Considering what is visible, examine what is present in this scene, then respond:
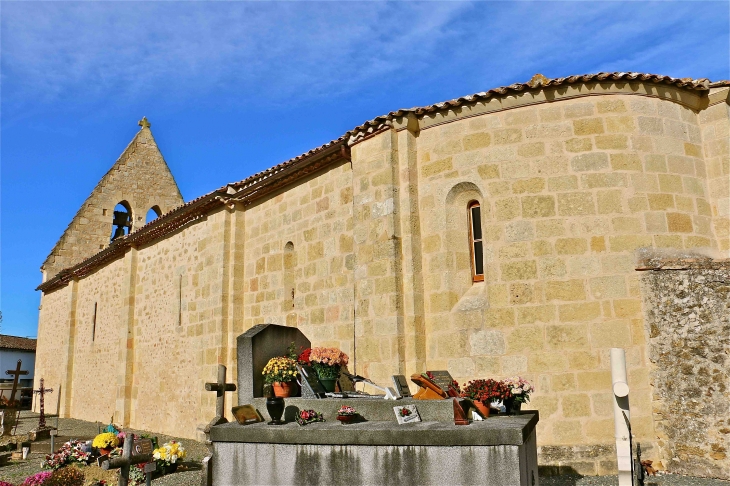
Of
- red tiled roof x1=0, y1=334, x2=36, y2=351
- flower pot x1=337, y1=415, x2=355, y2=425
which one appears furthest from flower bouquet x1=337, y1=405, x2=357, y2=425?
red tiled roof x1=0, y1=334, x2=36, y2=351

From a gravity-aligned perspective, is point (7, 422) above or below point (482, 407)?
below

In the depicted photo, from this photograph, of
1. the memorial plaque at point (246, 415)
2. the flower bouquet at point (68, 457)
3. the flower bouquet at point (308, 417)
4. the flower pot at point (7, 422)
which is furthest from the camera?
the flower pot at point (7, 422)

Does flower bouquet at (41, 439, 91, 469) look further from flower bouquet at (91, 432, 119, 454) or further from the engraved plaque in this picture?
the engraved plaque

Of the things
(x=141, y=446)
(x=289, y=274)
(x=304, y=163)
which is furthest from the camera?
(x=289, y=274)

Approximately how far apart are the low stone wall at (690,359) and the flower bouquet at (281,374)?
506 cm

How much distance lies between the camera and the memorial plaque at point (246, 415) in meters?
6.68

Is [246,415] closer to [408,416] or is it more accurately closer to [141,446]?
[408,416]

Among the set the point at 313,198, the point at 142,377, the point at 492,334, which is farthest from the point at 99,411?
the point at 492,334

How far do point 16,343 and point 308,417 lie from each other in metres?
34.1

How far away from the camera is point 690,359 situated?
8.35 m

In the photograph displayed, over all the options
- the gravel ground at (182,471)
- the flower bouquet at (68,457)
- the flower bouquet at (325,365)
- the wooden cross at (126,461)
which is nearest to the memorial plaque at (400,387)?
the flower bouquet at (325,365)

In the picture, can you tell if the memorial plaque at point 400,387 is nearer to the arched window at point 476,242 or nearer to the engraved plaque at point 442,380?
the engraved plaque at point 442,380

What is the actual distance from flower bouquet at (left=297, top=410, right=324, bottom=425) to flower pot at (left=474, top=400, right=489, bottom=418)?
5.65 ft

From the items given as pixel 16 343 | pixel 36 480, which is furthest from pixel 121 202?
pixel 36 480
